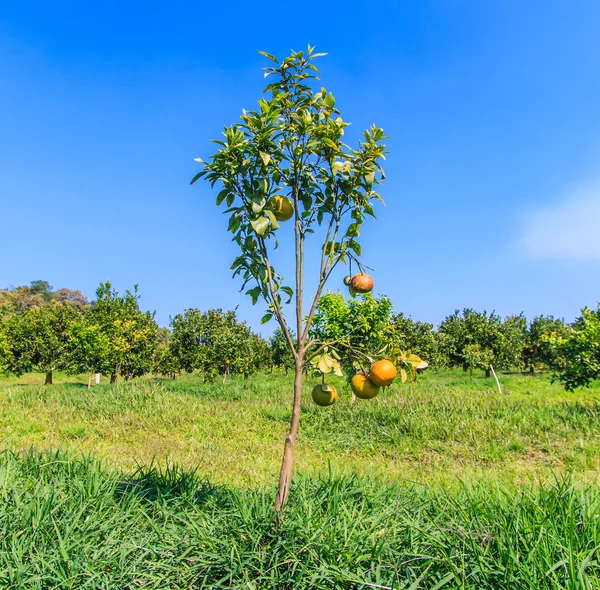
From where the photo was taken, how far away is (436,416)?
36.0 feet

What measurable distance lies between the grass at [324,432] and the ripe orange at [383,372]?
401 cm

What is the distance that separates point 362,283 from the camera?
2.98m

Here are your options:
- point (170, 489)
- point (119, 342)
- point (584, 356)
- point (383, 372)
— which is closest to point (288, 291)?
point (383, 372)

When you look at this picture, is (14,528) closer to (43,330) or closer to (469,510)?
(469,510)

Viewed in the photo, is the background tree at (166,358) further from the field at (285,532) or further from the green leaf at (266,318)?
the green leaf at (266,318)

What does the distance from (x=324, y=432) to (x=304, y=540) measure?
26.4 ft

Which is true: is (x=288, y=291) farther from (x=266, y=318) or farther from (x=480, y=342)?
Result: (x=480, y=342)

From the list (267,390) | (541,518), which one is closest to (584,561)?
(541,518)

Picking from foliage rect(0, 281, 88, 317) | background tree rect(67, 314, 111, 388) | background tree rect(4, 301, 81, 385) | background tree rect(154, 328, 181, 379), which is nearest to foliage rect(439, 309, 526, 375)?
background tree rect(154, 328, 181, 379)

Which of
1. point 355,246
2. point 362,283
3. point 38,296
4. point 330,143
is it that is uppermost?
point 38,296

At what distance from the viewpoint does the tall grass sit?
8.64 feet

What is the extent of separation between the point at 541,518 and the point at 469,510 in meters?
0.49

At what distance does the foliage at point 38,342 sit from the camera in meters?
24.8

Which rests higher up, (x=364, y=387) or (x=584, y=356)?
(x=584, y=356)
